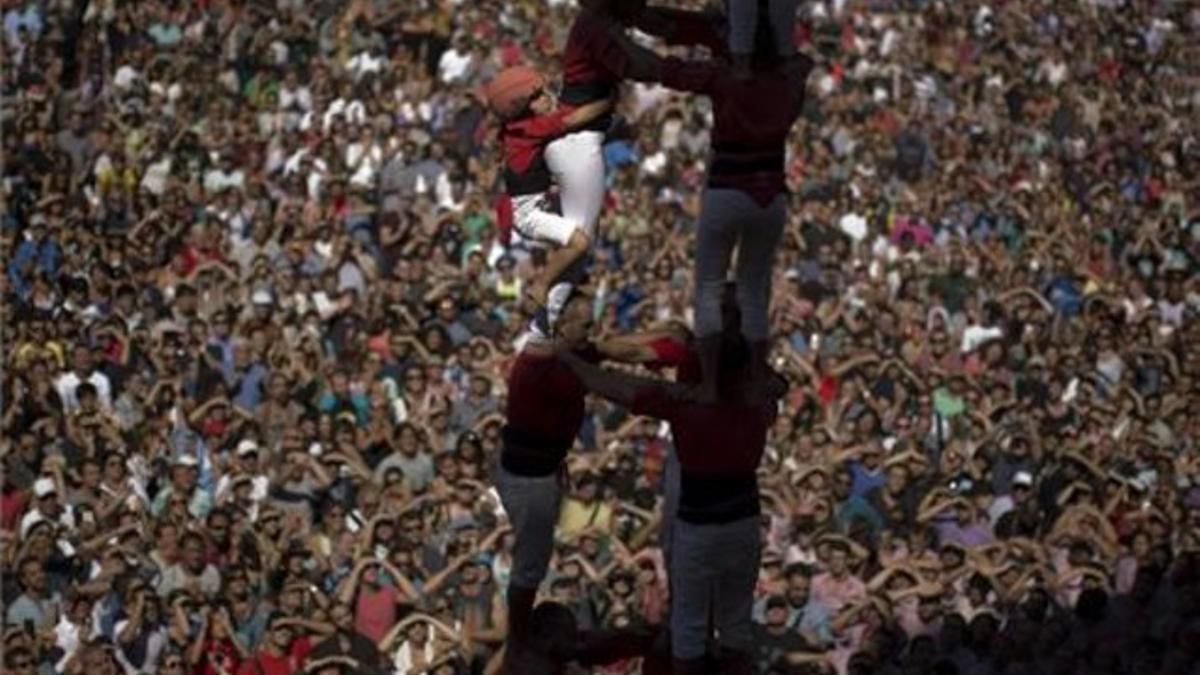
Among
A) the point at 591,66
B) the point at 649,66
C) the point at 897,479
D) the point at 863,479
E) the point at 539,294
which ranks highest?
the point at 649,66

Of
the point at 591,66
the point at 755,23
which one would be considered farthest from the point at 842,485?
the point at 755,23

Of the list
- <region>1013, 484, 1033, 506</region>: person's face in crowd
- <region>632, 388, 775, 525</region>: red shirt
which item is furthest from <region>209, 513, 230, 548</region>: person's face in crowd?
<region>632, 388, 775, 525</region>: red shirt

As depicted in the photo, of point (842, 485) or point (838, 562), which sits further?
point (842, 485)

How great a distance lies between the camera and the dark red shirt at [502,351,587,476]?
14.7 meters

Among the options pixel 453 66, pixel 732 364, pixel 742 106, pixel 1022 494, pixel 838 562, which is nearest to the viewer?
pixel 742 106

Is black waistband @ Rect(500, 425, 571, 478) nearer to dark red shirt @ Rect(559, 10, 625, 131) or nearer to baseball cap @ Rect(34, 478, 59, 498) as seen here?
dark red shirt @ Rect(559, 10, 625, 131)

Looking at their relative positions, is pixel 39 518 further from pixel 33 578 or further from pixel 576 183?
pixel 576 183

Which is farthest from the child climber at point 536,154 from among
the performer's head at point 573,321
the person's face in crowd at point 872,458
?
the person's face in crowd at point 872,458

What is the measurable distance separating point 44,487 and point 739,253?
7657 millimetres

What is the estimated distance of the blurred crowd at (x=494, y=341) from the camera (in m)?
18.3

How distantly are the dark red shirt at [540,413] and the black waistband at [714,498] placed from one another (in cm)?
81

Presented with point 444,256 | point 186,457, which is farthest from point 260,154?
point 186,457

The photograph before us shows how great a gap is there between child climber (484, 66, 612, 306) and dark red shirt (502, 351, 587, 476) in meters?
0.33

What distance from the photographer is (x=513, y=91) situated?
14.5m
